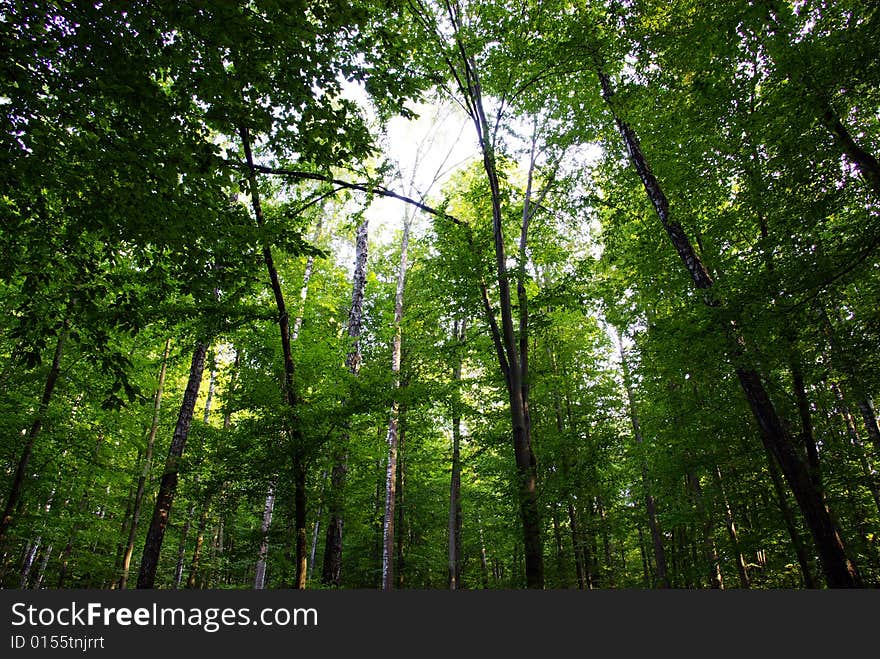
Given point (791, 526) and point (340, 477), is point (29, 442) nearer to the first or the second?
point (340, 477)

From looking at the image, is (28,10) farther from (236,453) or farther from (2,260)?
(236,453)

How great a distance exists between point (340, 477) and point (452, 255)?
17.5 ft

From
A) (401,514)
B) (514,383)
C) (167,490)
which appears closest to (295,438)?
(514,383)

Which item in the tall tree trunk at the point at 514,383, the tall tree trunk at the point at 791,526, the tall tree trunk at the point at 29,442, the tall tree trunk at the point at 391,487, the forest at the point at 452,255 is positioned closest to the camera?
the forest at the point at 452,255

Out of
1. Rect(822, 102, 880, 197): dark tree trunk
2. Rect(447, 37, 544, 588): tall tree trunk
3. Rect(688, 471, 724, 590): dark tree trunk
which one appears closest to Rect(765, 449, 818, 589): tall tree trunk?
Rect(688, 471, 724, 590): dark tree trunk

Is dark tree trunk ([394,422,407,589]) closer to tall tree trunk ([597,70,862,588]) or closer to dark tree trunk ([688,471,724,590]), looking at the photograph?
dark tree trunk ([688,471,724,590])

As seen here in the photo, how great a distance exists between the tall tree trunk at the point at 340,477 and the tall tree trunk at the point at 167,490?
289 centimetres

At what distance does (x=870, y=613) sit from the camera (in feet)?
7.73

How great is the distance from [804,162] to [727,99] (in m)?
1.67

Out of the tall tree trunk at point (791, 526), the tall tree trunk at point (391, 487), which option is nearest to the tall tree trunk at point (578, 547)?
the tall tree trunk at point (791, 526)

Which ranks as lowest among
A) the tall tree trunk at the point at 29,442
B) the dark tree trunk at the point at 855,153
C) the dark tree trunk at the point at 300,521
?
the dark tree trunk at the point at 300,521

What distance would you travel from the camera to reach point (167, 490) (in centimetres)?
841

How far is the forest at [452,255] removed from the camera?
359 cm

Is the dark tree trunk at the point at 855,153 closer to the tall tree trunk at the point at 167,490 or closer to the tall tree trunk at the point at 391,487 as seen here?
the tall tree trunk at the point at 391,487
